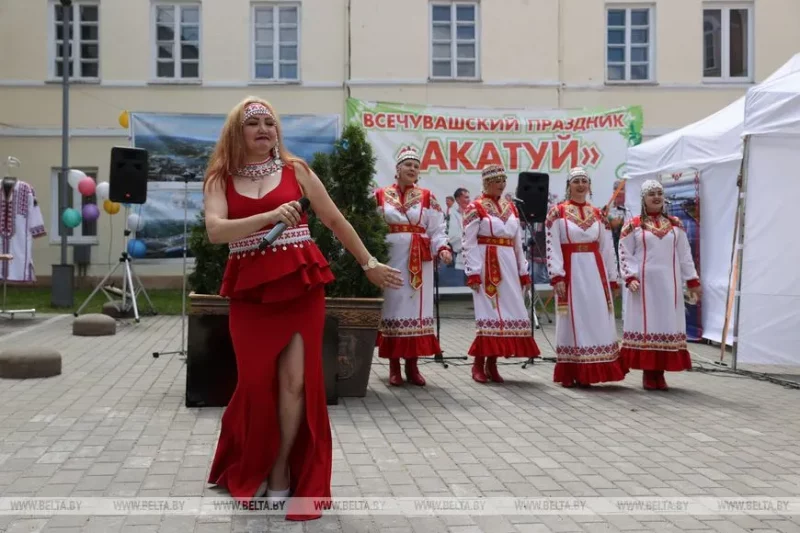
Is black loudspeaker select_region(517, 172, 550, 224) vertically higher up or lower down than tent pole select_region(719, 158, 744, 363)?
higher up

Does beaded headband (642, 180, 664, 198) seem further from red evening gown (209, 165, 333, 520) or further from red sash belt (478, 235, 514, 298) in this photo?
red evening gown (209, 165, 333, 520)

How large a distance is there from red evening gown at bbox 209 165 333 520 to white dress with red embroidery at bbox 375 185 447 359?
12.6 ft

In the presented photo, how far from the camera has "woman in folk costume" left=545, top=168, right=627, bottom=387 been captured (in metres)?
8.15

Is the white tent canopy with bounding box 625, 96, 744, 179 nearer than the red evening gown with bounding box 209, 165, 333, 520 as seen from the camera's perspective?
No

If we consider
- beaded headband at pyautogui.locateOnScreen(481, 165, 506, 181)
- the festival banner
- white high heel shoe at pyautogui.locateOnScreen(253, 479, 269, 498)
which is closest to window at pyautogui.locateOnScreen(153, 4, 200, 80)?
the festival banner

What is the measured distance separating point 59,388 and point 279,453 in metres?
4.33

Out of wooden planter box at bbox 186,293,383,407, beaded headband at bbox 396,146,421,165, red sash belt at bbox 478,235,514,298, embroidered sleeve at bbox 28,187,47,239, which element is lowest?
wooden planter box at bbox 186,293,383,407

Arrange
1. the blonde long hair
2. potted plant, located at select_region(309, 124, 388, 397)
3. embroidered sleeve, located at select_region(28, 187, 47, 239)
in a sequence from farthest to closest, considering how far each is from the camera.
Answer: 1. embroidered sleeve, located at select_region(28, 187, 47, 239)
2. potted plant, located at select_region(309, 124, 388, 397)
3. the blonde long hair

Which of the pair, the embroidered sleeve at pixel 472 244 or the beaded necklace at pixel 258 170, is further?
the embroidered sleeve at pixel 472 244

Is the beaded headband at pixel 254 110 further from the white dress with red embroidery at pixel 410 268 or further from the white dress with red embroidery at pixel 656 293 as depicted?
the white dress with red embroidery at pixel 656 293

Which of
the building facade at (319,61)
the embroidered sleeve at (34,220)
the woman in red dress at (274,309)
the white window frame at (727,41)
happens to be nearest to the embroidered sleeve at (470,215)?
the woman in red dress at (274,309)

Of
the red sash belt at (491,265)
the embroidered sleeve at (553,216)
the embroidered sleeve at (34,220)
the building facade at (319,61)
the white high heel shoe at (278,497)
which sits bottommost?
the white high heel shoe at (278,497)

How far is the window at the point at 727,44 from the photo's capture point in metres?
21.7

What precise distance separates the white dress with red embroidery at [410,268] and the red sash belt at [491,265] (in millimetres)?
459
